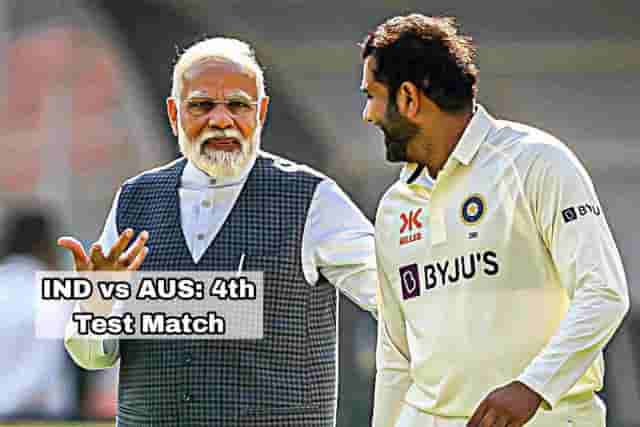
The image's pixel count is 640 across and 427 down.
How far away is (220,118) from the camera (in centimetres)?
245

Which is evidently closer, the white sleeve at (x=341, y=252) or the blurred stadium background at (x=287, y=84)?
the white sleeve at (x=341, y=252)

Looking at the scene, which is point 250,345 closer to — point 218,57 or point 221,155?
point 221,155

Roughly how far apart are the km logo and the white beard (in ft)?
1.40

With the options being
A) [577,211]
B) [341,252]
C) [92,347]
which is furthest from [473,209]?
[92,347]

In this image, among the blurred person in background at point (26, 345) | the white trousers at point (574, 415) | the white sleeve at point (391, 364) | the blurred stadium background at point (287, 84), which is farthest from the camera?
the blurred stadium background at point (287, 84)

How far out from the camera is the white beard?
246cm

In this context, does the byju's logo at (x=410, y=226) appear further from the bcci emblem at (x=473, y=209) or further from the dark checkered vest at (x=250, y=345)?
the dark checkered vest at (x=250, y=345)

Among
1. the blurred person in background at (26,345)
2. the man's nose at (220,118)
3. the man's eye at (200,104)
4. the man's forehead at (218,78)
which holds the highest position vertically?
the man's forehead at (218,78)

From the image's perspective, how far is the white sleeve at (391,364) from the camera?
2.18 metres

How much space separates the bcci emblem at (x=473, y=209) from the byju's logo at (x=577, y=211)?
158mm

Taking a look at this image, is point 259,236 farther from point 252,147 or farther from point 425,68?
point 425,68

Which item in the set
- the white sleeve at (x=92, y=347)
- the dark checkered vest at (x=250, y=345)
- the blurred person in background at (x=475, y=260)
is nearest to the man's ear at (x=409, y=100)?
the blurred person in background at (x=475, y=260)

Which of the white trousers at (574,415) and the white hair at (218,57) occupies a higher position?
the white hair at (218,57)

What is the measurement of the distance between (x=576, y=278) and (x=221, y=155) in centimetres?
82
